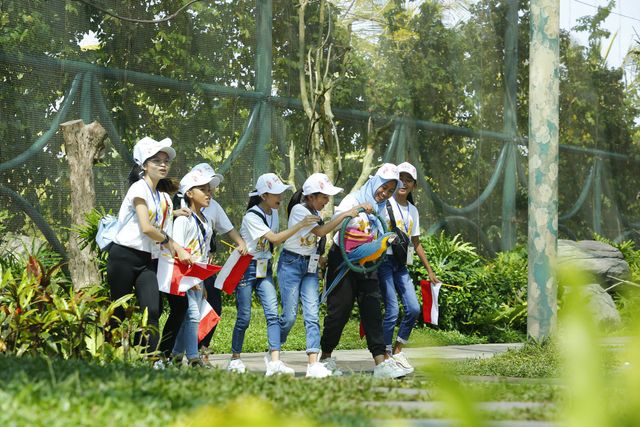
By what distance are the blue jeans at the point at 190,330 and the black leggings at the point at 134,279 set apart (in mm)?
321

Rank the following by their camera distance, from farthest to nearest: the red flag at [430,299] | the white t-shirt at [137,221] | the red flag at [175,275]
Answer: the red flag at [430,299]
the red flag at [175,275]
the white t-shirt at [137,221]

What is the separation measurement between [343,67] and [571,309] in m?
13.7

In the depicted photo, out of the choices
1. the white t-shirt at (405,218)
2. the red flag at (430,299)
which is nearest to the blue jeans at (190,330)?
the white t-shirt at (405,218)

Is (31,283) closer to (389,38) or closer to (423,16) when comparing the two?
(389,38)

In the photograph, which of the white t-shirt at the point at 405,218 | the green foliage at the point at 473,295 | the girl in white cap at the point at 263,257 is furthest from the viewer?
the green foliage at the point at 473,295

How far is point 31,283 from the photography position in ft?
22.6

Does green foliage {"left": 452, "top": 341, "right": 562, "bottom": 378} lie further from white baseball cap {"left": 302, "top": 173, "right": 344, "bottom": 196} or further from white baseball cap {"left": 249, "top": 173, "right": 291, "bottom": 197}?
white baseball cap {"left": 249, "top": 173, "right": 291, "bottom": 197}

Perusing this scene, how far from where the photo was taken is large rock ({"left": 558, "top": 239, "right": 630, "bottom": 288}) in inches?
633

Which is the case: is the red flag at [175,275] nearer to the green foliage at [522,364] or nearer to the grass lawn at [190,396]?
the grass lawn at [190,396]

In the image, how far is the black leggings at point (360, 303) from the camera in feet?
27.4

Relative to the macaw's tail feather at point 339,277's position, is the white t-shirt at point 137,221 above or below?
above

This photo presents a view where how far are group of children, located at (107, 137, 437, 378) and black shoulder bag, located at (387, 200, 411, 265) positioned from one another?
18 mm

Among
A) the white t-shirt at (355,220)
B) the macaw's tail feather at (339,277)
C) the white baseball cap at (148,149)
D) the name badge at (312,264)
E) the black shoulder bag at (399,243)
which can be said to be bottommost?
the macaw's tail feather at (339,277)

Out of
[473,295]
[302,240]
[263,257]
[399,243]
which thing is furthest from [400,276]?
[473,295]
